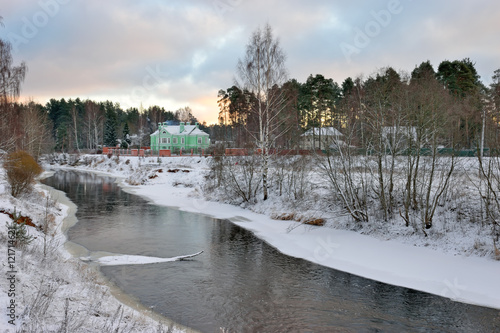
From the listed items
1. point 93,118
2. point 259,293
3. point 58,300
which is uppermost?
point 93,118

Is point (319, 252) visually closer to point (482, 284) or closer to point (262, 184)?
point (482, 284)

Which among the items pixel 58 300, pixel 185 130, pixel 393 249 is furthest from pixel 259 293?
pixel 185 130

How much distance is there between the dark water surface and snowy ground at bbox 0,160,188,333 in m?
0.95

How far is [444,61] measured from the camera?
147 feet

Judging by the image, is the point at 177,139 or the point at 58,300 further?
the point at 177,139

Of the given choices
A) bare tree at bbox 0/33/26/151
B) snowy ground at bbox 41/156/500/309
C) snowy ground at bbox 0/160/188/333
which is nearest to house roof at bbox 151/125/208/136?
bare tree at bbox 0/33/26/151

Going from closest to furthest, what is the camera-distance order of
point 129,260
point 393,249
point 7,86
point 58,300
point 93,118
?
point 58,300, point 129,260, point 393,249, point 7,86, point 93,118

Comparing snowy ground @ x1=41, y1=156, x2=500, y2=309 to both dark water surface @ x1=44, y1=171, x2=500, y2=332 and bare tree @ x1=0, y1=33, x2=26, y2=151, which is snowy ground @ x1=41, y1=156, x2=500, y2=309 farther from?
bare tree @ x1=0, y1=33, x2=26, y2=151

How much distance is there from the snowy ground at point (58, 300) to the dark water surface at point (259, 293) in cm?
95

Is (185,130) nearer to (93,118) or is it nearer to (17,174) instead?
(93,118)

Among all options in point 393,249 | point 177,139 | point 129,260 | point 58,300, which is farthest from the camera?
point 177,139

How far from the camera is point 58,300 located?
617 centimetres

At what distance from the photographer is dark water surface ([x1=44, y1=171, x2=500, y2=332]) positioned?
7527mm

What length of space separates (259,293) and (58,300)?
4.94 metres
